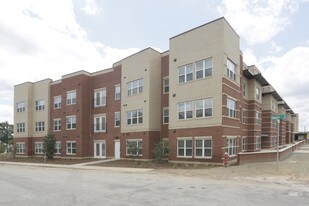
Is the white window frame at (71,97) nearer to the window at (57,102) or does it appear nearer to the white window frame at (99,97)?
the window at (57,102)

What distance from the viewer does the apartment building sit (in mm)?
23938

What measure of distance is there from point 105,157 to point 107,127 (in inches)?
138

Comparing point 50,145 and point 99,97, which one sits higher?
point 99,97

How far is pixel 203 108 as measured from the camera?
24203 mm

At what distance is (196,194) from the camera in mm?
11250

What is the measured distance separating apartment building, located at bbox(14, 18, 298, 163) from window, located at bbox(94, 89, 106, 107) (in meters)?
0.13

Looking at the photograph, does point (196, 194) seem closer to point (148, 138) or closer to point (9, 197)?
point (9, 197)

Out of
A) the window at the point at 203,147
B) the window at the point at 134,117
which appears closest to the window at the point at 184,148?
the window at the point at 203,147

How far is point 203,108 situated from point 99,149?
16.6m

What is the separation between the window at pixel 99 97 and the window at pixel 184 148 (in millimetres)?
13453

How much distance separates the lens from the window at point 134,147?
28.7 metres

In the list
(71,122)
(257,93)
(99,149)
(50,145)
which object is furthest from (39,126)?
(257,93)

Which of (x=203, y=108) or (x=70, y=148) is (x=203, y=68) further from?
(x=70, y=148)

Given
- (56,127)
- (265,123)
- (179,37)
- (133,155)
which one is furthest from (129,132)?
(265,123)
